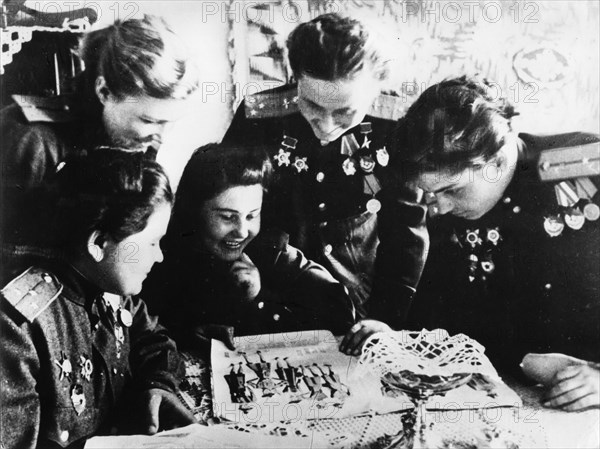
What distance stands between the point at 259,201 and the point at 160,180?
25 cm

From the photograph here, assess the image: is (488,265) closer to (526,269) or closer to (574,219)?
(526,269)

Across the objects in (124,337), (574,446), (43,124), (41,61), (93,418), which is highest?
(41,61)

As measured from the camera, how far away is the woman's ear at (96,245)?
1724 millimetres

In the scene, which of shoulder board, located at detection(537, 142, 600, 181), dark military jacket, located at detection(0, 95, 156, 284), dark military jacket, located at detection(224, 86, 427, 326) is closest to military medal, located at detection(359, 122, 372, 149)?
dark military jacket, located at detection(224, 86, 427, 326)

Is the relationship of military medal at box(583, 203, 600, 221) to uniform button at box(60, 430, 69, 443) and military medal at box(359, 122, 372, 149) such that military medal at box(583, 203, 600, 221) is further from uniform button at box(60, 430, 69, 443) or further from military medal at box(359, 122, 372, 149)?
uniform button at box(60, 430, 69, 443)

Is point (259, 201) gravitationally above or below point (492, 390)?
above

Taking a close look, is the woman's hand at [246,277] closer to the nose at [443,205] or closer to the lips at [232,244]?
the lips at [232,244]

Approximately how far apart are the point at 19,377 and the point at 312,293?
746 mm

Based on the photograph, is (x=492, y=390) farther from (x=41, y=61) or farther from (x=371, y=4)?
(x=41, y=61)

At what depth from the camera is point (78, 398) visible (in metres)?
1.71

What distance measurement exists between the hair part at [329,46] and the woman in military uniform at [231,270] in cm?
25

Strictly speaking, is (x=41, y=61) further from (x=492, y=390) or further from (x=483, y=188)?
(x=492, y=390)

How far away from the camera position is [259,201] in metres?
1.76

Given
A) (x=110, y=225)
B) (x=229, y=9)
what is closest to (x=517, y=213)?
(x=229, y=9)
